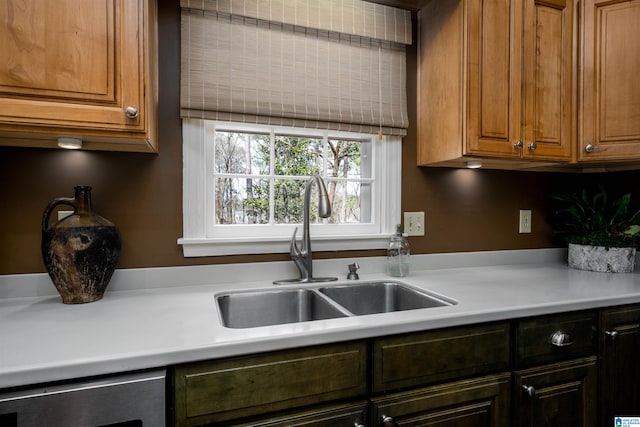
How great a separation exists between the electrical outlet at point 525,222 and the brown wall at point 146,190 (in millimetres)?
459

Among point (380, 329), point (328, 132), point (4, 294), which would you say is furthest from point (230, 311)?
point (328, 132)

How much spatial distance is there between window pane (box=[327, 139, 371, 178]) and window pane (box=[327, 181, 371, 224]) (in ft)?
0.18

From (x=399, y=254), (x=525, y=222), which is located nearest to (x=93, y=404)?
(x=399, y=254)

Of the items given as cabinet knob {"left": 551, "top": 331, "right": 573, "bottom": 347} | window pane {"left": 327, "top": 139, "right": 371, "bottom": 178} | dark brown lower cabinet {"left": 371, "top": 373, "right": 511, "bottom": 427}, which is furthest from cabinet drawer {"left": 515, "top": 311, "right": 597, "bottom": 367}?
window pane {"left": 327, "top": 139, "right": 371, "bottom": 178}

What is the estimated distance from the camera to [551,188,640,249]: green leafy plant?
5.81ft

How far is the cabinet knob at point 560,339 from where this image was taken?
3.92ft

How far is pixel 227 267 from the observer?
1509 millimetres

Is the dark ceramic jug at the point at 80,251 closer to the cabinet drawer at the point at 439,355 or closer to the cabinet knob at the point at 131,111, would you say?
the cabinet knob at the point at 131,111

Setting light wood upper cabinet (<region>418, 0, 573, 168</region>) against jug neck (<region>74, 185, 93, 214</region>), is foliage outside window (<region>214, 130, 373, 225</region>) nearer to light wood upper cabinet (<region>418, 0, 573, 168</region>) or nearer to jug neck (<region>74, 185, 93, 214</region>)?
light wood upper cabinet (<region>418, 0, 573, 168</region>)

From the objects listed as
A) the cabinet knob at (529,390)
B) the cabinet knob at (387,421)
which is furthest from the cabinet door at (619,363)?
the cabinet knob at (387,421)

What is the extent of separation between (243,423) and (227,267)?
28.8 inches

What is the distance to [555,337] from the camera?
3.94 ft

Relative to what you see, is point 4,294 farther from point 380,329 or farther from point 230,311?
point 380,329

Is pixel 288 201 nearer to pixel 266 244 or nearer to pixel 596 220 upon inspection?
pixel 266 244
